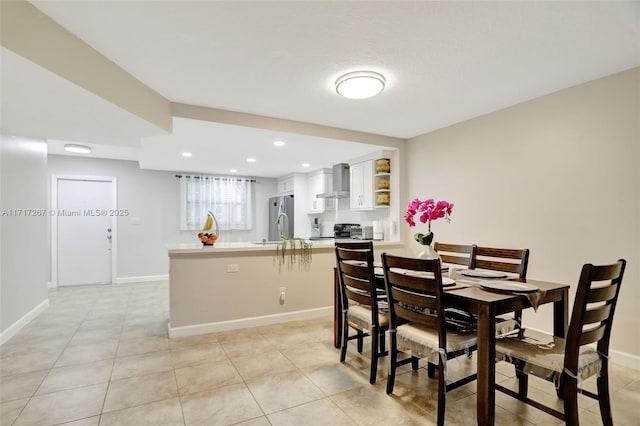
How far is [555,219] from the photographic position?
9.95 ft

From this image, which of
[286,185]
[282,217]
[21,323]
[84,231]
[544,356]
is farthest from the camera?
[286,185]

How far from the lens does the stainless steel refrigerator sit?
6.84 meters

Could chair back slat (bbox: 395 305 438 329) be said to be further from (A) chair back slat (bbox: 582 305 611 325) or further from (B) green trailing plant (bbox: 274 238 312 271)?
(B) green trailing plant (bbox: 274 238 312 271)

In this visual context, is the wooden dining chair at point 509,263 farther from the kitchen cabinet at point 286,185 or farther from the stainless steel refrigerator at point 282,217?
the kitchen cabinet at point 286,185

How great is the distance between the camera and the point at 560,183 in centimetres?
300

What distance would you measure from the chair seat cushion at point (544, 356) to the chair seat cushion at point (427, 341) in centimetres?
17

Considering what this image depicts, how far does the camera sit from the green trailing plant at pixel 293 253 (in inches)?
150

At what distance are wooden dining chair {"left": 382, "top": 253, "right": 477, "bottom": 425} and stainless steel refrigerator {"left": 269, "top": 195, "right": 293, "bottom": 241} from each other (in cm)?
459

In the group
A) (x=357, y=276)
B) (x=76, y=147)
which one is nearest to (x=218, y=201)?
(x=76, y=147)

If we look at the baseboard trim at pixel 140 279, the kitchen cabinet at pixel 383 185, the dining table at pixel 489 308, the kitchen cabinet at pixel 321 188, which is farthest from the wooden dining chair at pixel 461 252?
the baseboard trim at pixel 140 279

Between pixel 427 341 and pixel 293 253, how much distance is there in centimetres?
222

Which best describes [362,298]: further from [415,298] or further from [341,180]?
[341,180]

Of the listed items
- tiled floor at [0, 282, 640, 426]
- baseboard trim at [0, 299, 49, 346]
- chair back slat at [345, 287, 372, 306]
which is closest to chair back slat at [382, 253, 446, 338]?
chair back slat at [345, 287, 372, 306]

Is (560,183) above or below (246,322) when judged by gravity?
above
